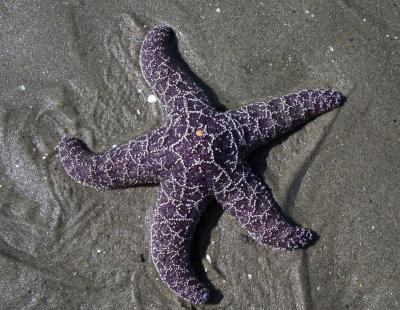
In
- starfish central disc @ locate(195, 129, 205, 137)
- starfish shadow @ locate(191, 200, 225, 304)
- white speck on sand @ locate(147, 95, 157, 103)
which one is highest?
starfish central disc @ locate(195, 129, 205, 137)

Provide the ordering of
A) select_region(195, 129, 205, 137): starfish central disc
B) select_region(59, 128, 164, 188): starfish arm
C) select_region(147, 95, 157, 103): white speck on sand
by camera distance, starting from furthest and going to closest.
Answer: select_region(147, 95, 157, 103): white speck on sand → select_region(59, 128, 164, 188): starfish arm → select_region(195, 129, 205, 137): starfish central disc

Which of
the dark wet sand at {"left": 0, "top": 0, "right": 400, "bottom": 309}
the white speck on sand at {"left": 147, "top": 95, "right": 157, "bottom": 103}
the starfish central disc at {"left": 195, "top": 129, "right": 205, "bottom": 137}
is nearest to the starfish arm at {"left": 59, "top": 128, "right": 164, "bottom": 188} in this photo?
the dark wet sand at {"left": 0, "top": 0, "right": 400, "bottom": 309}

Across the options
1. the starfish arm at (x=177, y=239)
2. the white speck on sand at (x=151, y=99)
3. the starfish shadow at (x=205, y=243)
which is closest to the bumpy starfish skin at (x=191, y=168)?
the starfish arm at (x=177, y=239)

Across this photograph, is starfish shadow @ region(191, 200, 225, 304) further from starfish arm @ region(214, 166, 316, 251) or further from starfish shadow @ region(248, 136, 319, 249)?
starfish shadow @ region(248, 136, 319, 249)

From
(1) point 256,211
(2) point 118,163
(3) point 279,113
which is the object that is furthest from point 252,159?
(2) point 118,163

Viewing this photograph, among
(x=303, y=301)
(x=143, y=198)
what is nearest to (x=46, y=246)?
(x=143, y=198)

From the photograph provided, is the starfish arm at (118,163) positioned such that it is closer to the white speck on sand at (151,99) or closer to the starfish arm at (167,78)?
the starfish arm at (167,78)
